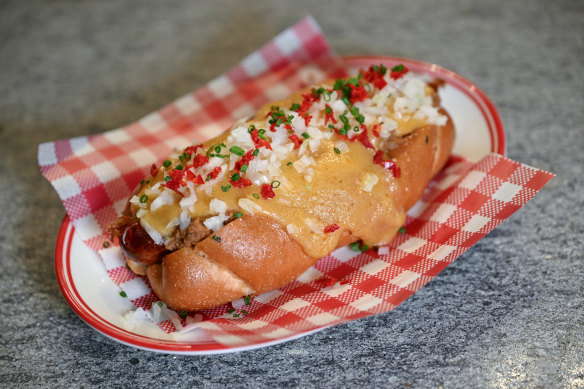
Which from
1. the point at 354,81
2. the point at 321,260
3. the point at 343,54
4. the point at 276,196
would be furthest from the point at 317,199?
the point at 343,54

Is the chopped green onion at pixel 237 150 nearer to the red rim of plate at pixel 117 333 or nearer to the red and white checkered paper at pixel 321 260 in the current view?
the red and white checkered paper at pixel 321 260

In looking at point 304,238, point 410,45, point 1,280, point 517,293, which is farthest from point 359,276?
point 410,45

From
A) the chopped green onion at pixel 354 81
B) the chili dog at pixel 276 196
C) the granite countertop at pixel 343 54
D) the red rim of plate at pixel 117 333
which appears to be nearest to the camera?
the red rim of plate at pixel 117 333

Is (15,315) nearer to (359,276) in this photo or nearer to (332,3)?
(359,276)

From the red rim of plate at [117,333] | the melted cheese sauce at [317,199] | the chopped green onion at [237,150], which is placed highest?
the chopped green onion at [237,150]

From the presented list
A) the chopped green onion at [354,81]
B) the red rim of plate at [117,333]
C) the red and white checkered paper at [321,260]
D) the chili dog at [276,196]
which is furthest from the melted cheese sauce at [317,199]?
the red rim of plate at [117,333]

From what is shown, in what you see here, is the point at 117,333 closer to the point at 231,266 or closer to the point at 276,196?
the point at 231,266
